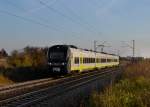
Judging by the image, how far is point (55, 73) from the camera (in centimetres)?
3525

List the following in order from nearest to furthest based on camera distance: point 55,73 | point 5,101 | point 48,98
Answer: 1. point 5,101
2. point 48,98
3. point 55,73

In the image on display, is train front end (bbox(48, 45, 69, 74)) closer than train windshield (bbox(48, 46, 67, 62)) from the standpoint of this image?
Yes

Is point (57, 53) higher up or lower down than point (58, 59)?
higher up

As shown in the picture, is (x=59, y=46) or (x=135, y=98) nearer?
(x=135, y=98)

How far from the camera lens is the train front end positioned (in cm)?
3466

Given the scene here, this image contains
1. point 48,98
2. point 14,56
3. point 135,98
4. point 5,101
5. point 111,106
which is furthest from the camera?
point 14,56

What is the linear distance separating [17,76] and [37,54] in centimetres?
1702

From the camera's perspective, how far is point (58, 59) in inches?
1389

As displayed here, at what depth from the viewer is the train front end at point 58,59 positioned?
3466 centimetres

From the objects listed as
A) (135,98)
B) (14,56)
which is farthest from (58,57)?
(135,98)

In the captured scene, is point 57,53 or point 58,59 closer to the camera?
point 58,59

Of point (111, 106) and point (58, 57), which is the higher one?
point (58, 57)

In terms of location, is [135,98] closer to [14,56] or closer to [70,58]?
[70,58]

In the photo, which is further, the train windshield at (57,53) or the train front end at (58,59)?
the train windshield at (57,53)
